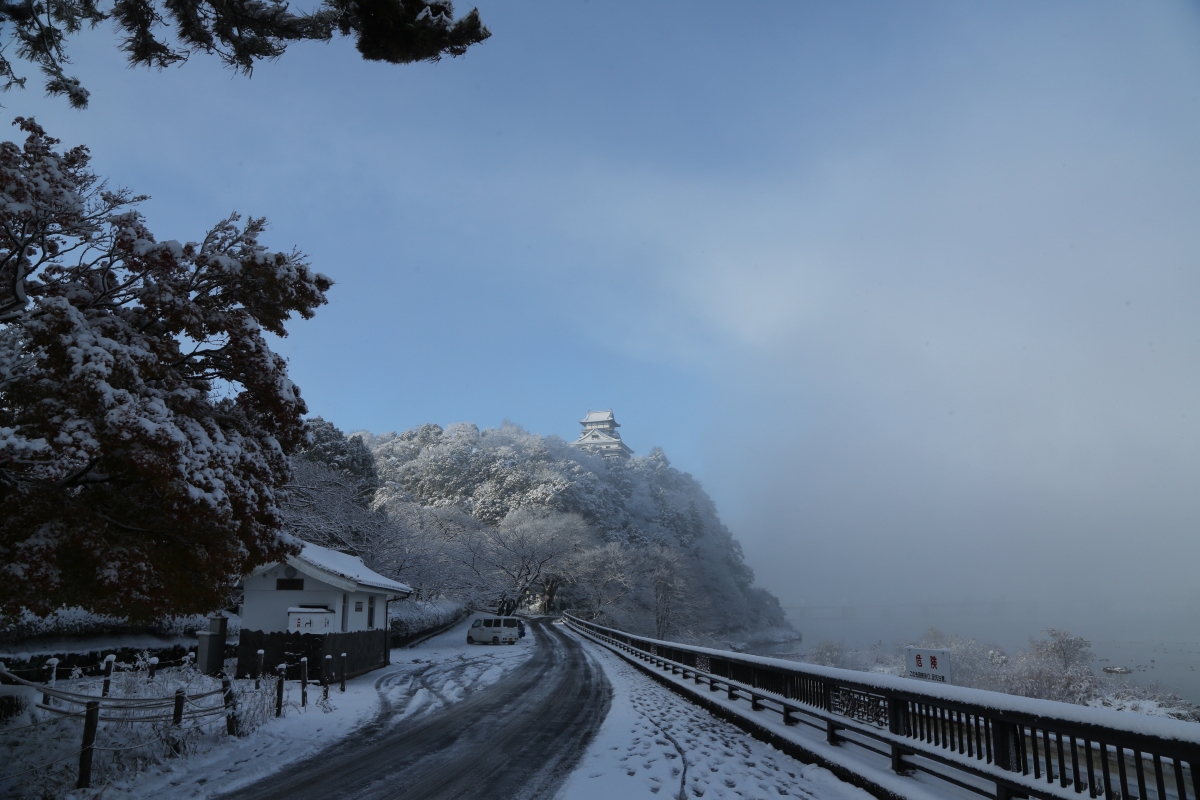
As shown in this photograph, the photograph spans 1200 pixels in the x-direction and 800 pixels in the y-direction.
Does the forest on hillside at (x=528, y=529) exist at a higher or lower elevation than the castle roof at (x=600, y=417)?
lower

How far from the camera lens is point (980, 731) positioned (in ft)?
20.2

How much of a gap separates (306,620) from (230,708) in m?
7.81

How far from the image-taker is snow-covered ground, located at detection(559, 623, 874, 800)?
22.6 feet

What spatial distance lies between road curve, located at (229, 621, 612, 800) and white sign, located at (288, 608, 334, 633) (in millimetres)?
4903

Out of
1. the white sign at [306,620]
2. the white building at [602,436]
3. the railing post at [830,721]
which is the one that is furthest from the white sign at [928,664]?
the white building at [602,436]

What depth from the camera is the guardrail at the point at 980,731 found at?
387cm

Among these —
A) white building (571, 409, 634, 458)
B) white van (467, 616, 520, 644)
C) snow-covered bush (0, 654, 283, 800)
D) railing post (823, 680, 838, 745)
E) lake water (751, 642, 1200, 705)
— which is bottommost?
lake water (751, 642, 1200, 705)

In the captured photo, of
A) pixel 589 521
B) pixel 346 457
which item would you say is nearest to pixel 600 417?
pixel 589 521

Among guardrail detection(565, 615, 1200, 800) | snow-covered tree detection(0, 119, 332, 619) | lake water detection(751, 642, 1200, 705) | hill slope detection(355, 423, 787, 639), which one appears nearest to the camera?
guardrail detection(565, 615, 1200, 800)

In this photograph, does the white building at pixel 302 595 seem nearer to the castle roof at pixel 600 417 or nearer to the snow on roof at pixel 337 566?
the snow on roof at pixel 337 566

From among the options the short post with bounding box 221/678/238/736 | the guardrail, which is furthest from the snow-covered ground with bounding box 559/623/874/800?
the short post with bounding box 221/678/238/736

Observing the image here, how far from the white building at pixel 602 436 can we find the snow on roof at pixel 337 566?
106 metres

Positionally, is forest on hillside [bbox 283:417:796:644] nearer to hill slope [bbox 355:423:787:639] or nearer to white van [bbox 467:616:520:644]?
hill slope [bbox 355:423:787:639]

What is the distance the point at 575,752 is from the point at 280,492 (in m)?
6.06
